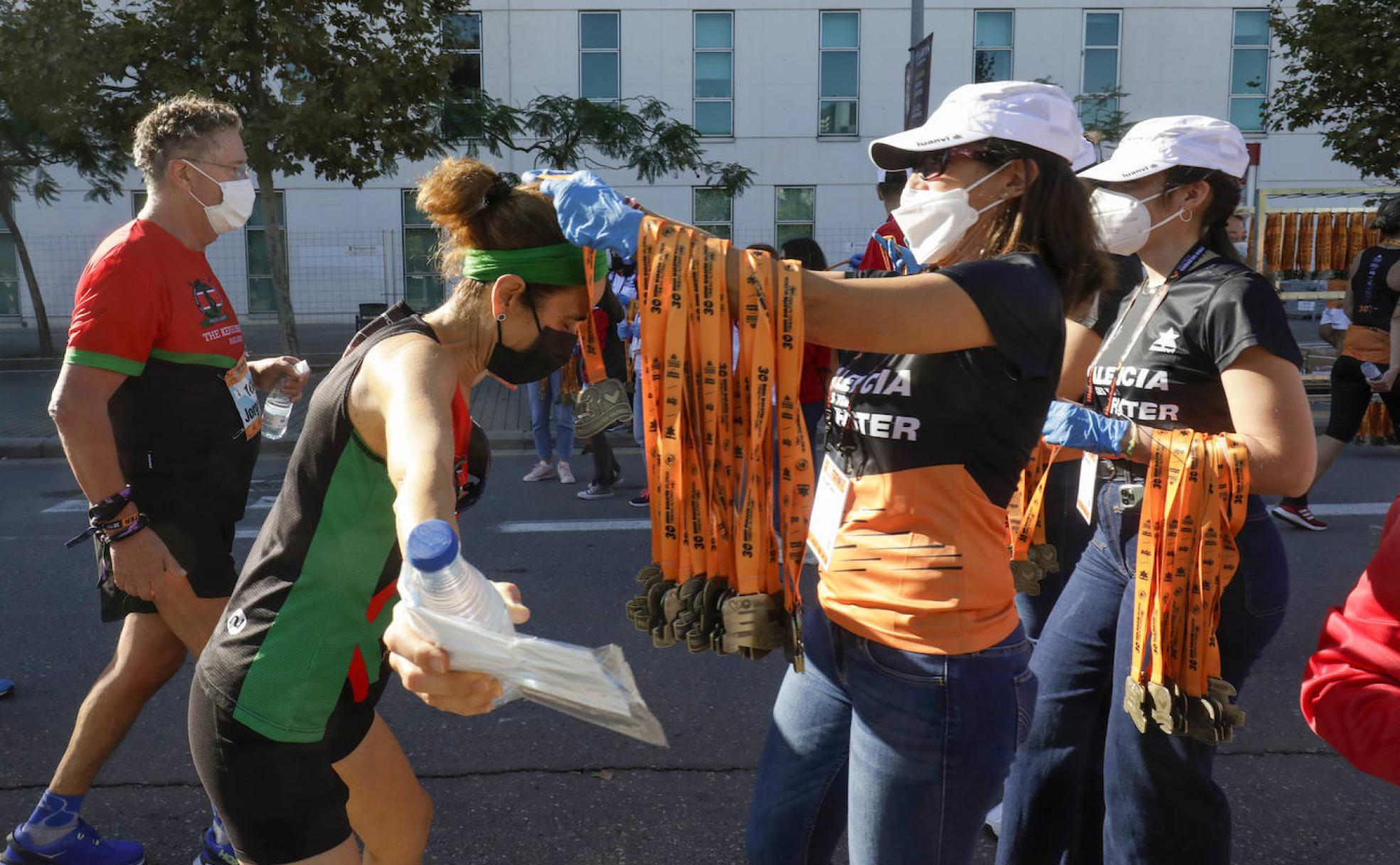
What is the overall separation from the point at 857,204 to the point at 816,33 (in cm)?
383

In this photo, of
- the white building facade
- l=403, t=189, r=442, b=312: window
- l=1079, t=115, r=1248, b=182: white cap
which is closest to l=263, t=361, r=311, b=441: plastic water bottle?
l=1079, t=115, r=1248, b=182: white cap

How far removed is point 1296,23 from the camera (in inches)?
661

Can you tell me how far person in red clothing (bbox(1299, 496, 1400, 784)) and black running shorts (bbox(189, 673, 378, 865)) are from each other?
5.19 ft

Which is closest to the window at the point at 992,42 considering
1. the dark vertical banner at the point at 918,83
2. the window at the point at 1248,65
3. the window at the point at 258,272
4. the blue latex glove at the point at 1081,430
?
the window at the point at 1248,65

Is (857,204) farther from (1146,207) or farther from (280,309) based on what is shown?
(1146,207)

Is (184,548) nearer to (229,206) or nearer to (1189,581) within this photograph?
(229,206)

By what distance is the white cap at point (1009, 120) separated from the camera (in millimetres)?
1917

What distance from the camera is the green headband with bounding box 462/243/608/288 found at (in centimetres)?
193

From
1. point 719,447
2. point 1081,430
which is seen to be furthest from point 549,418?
point 719,447

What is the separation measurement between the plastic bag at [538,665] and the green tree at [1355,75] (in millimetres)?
16208

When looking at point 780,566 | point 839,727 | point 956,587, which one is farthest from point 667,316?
point 839,727

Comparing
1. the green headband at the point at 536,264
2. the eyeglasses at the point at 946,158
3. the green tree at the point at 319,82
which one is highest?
the green tree at the point at 319,82

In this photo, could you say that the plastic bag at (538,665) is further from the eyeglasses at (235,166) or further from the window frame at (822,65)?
the window frame at (822,65)

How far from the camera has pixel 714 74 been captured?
83.1ft
